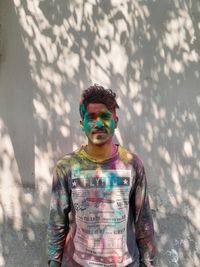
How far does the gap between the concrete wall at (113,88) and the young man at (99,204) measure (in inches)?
39.4

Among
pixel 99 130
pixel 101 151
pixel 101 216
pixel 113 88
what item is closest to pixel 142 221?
pixel 101 216

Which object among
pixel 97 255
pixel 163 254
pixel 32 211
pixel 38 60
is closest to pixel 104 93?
pixel 97 255

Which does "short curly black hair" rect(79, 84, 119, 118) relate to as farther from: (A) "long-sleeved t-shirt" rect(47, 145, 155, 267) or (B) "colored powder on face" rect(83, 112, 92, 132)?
(A) "long-sleeved t-shirt" rect(47, 145, 155, 267)

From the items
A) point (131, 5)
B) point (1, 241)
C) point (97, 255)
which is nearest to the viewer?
point (97, 255)

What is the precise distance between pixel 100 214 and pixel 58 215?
11.6 inches

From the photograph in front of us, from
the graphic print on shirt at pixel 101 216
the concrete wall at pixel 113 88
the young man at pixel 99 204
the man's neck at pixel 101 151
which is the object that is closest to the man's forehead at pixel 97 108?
the young man at pixel 99 204

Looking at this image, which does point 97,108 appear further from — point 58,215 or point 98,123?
point 58,215

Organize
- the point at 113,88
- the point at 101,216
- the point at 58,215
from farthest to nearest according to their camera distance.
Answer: the point at 113,88
the point at 58,215
the point at 101,216

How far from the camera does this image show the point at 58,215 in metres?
2.47

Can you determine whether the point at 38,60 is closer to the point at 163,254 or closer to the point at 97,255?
the point at 97,255

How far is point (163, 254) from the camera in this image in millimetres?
3533

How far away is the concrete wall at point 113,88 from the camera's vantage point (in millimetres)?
3402

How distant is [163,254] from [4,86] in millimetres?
2144

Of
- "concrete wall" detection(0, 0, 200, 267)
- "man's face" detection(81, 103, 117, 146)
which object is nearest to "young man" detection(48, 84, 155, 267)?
"man's face" detection(81, 103, 117, 146)
